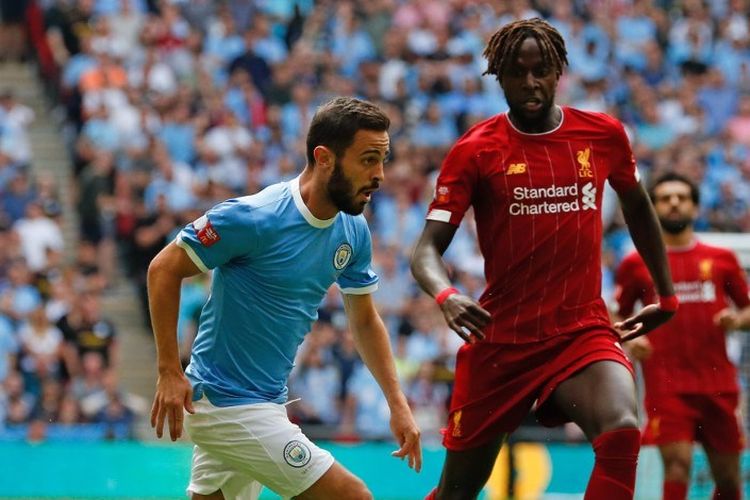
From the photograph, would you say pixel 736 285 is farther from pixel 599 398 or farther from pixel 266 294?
pixel 266 294

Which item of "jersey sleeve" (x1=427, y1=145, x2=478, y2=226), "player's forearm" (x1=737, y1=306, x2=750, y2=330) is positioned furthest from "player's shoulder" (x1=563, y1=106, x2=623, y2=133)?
"player's forearm" (x1=737, y1=306, x2=750, y2=330)

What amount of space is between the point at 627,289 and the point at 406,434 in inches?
135

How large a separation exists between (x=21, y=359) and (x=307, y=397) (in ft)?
9.32

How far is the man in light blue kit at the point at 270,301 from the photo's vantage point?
6.20 m

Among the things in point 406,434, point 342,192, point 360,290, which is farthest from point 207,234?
point 406,434

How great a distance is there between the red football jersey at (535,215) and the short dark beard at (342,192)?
64cm

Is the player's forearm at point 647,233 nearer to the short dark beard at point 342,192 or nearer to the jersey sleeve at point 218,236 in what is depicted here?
the short dark beard at point 342,192

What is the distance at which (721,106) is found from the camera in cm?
1933

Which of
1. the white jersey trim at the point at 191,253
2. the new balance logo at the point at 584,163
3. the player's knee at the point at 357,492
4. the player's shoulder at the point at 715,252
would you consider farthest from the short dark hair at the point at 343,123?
the player's shoulder at the point at 715,252

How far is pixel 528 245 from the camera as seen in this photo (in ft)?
22.4

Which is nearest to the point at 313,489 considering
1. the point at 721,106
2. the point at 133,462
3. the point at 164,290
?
the point at 164,290

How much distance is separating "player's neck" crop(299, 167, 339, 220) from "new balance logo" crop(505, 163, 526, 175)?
89cm

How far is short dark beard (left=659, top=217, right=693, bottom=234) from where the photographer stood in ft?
31.8

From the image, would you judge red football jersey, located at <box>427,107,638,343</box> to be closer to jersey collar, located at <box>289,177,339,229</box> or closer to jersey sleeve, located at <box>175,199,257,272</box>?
jersey collar, located at <box>289,177,339,229</box>
